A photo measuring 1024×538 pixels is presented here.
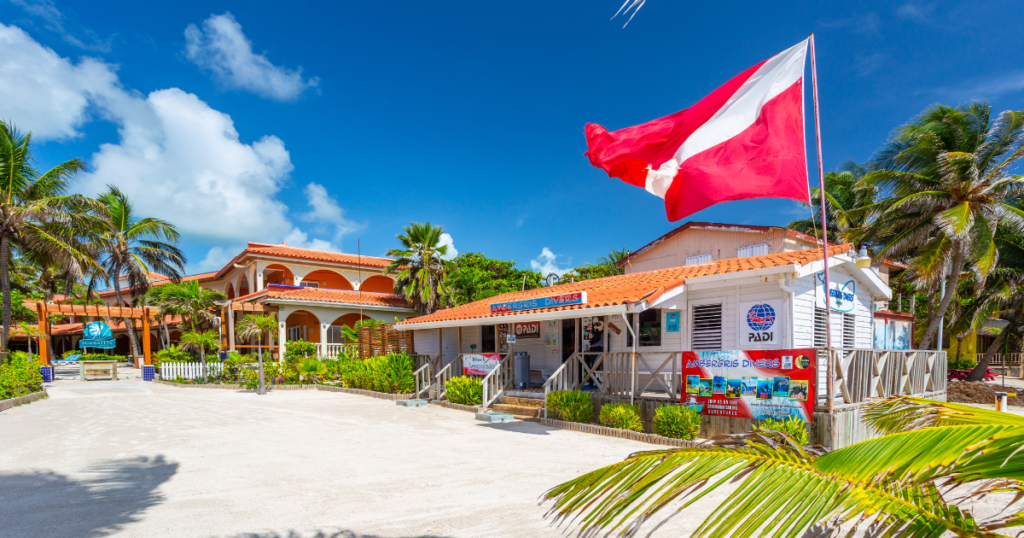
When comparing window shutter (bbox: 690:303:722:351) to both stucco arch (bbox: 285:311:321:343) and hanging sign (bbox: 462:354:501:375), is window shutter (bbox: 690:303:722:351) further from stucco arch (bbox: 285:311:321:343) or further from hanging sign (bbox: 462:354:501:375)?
stucco arch (bbox: 285:311:321:343)

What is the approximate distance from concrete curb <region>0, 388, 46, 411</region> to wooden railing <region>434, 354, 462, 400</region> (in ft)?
35.5

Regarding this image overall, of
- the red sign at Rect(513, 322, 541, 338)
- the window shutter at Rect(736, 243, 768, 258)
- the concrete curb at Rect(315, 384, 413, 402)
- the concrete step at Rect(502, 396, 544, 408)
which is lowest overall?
the concrete curb at Rect(315, 384, 413, 402)

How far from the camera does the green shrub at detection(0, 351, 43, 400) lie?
14.9 metres

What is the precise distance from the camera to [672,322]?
13.1 metres

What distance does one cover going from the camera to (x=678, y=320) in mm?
12969

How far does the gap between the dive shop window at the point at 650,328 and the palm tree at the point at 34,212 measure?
64.3 ft

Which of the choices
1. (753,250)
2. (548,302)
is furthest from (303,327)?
(753,250)

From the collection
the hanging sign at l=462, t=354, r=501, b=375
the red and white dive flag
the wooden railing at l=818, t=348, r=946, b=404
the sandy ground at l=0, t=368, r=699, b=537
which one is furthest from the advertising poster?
the hanging sign at l=462, t=354, r=501, b=375

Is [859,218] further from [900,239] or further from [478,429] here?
[478,429]

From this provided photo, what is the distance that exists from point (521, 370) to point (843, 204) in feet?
70.5

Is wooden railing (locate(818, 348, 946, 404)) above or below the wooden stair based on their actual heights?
above

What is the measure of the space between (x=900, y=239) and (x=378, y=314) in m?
24.7

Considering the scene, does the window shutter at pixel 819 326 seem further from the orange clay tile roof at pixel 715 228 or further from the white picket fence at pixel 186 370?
the white picket fence at pixel 186 370

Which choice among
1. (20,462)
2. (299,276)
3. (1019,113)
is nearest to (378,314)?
(299,276)
